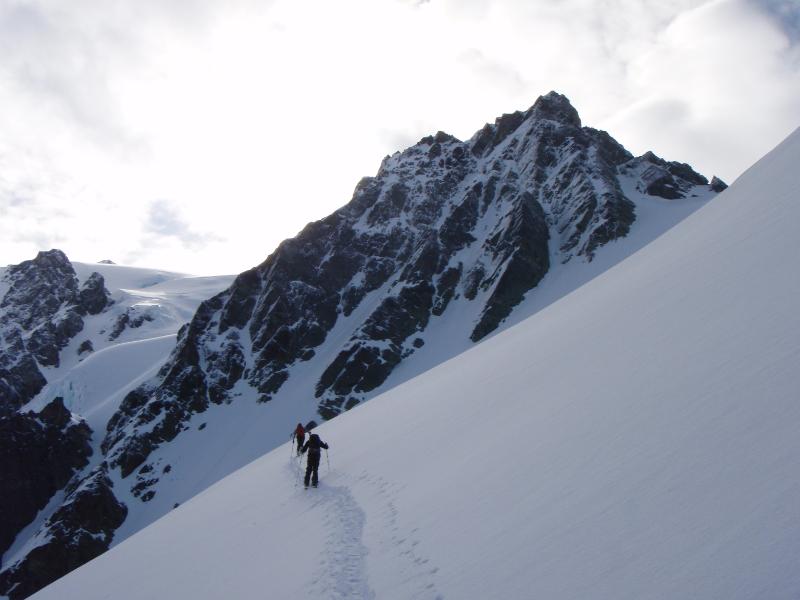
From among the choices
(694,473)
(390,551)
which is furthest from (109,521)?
(694,473)

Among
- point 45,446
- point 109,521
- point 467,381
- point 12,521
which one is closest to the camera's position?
point 467,381

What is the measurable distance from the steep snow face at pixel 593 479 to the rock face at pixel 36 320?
15297 cm

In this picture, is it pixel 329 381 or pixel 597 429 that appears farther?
pixel 329 381

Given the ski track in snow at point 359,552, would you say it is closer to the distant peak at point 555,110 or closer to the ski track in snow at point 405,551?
the ski track in snow at point 405,551

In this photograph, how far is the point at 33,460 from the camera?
329ft

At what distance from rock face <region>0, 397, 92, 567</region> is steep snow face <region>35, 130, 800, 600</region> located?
97.6 metres

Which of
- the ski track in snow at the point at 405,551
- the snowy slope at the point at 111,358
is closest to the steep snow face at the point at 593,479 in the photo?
the ski track in snow at the point at 405,551

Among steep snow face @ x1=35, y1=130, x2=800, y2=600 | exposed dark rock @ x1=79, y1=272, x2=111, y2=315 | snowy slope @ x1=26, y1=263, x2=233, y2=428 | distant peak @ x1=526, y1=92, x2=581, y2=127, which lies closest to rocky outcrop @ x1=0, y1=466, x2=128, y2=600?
snowy slope @ x1=26, y1=263, x2=233, y2=428

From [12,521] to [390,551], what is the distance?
11475 centimetres

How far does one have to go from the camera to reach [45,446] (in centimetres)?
10300

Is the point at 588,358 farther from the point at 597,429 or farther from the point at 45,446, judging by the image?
the point at 45,446

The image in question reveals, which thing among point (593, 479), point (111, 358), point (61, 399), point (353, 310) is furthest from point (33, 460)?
point (593, 479)

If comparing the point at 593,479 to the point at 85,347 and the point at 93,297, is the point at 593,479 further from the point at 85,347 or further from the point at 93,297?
the point at 93,297

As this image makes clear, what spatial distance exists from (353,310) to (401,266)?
17787 mm
